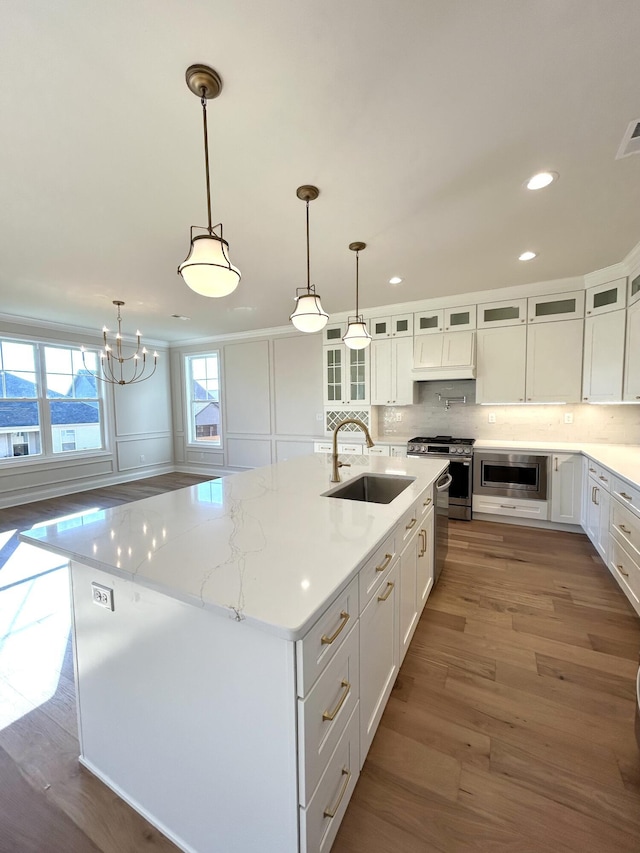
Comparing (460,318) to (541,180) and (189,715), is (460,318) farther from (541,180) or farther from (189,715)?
(189,715)

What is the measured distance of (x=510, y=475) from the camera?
3967mm

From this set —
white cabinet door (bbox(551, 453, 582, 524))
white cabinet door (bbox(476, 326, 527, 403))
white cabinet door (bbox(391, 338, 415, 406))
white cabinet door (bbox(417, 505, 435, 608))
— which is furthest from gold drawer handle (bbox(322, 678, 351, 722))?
white cabinet door (bbox(391, 338, 415, 406))

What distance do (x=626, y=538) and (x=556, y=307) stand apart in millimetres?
2541

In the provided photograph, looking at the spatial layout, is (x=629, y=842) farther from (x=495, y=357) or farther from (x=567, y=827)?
(x=495, y=357)

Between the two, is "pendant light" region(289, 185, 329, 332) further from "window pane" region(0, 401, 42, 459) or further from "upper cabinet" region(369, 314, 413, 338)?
"window pane" region(0, 401, 42, 459)

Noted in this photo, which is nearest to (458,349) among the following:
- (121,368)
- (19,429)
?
(121,368)

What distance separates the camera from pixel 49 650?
83.4 inches

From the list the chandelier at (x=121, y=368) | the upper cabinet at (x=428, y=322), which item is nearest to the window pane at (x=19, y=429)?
the chandelier at (x=121, y=368)

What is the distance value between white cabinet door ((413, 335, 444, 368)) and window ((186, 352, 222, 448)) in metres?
3.93

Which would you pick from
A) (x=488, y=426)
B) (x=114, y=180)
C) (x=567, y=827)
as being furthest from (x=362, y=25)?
(x=488, y=426)

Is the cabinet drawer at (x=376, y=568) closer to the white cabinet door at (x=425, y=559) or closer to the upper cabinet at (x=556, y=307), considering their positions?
the white cabinet door at (x=425, y=559)

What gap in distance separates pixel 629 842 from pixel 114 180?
12.1 feet

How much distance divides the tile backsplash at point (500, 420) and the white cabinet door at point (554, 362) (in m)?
0.35

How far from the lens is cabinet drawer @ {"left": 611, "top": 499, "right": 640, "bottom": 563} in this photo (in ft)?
7.50
